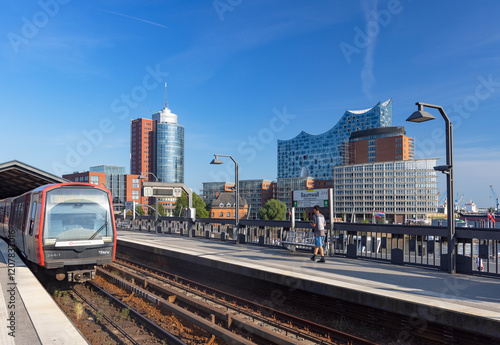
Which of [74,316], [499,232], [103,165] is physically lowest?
[74,316]

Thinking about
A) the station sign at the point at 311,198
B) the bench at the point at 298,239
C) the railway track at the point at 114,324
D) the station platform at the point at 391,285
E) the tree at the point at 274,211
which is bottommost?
the tree at the point at 274,211

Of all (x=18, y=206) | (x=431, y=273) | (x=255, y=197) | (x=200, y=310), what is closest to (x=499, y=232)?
(x=431, y=273)

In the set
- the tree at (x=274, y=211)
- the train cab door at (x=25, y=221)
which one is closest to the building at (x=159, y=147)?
the tree at (x=274, y=211)

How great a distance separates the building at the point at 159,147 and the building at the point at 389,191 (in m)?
75.3

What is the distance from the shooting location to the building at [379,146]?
165625 mm

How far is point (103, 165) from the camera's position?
183375 millimetres

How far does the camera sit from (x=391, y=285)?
884 centimetres

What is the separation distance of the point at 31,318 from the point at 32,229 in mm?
5086

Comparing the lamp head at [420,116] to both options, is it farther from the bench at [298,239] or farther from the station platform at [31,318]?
the station platform at [31,318]

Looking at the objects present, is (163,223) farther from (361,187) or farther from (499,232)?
(361,187)

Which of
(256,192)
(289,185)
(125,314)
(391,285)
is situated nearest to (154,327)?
(125,314)

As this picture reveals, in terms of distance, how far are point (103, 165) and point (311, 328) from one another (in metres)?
189

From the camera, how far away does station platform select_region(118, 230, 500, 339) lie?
22.2 feet

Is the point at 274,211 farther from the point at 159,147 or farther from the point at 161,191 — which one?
the point at 161,191
